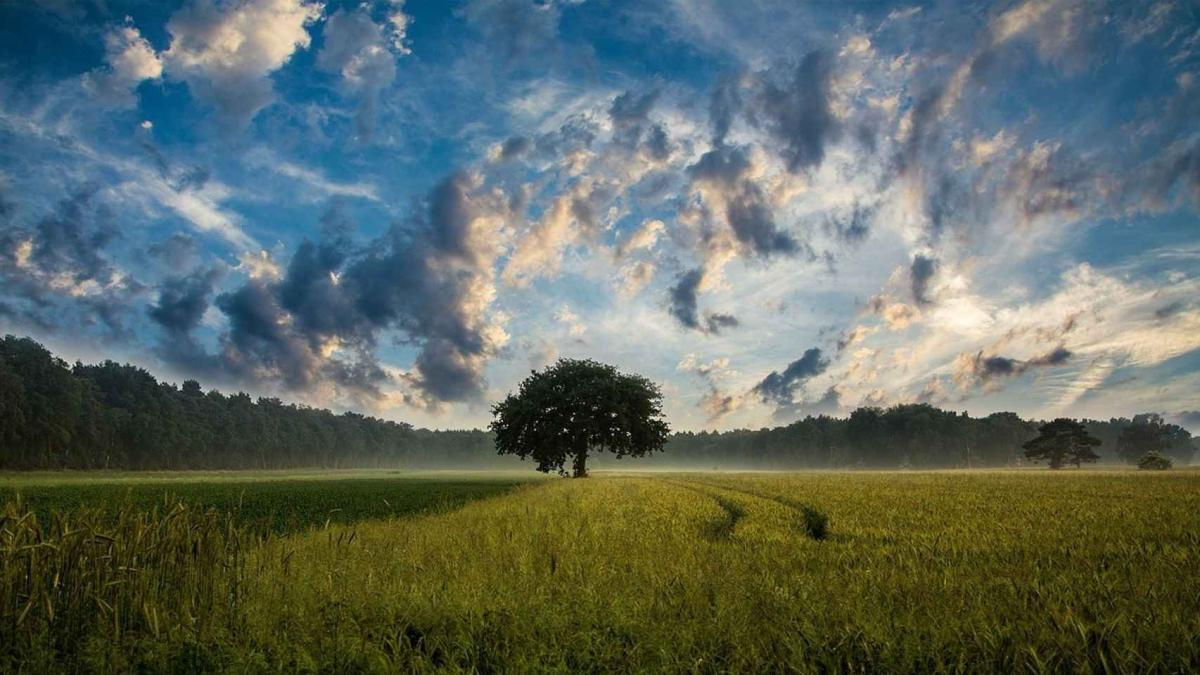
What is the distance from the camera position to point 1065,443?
104188mm

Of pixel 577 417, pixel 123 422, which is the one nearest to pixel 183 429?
pixel 123 422

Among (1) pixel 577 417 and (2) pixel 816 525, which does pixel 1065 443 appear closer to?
(1) pixel 577 417

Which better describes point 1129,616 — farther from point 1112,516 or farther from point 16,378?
point 16,378

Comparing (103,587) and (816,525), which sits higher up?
(103,587)

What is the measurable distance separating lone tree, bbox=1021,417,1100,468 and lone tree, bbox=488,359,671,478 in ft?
277

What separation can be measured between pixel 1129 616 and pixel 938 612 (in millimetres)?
1470

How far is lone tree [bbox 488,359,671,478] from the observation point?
199 feet

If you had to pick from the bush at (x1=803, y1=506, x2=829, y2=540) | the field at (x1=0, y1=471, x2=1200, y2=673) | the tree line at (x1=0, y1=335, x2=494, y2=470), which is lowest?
the bush at (x1=803, y1=506, x2=829, y2=540)

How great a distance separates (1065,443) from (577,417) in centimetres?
9510

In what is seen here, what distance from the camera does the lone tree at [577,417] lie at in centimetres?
6078

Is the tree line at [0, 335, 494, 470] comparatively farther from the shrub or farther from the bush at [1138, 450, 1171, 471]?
the bush at [1138, 450, 1171, 471]

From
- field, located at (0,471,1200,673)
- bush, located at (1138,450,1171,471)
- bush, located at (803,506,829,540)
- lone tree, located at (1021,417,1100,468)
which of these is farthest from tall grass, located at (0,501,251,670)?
lone tree, located at (1021,417,1100,468)

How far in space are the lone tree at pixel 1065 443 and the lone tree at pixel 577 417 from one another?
84518mm

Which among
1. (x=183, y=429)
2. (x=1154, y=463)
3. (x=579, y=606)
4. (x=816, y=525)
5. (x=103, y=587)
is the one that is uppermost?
(x=183, y=429)
